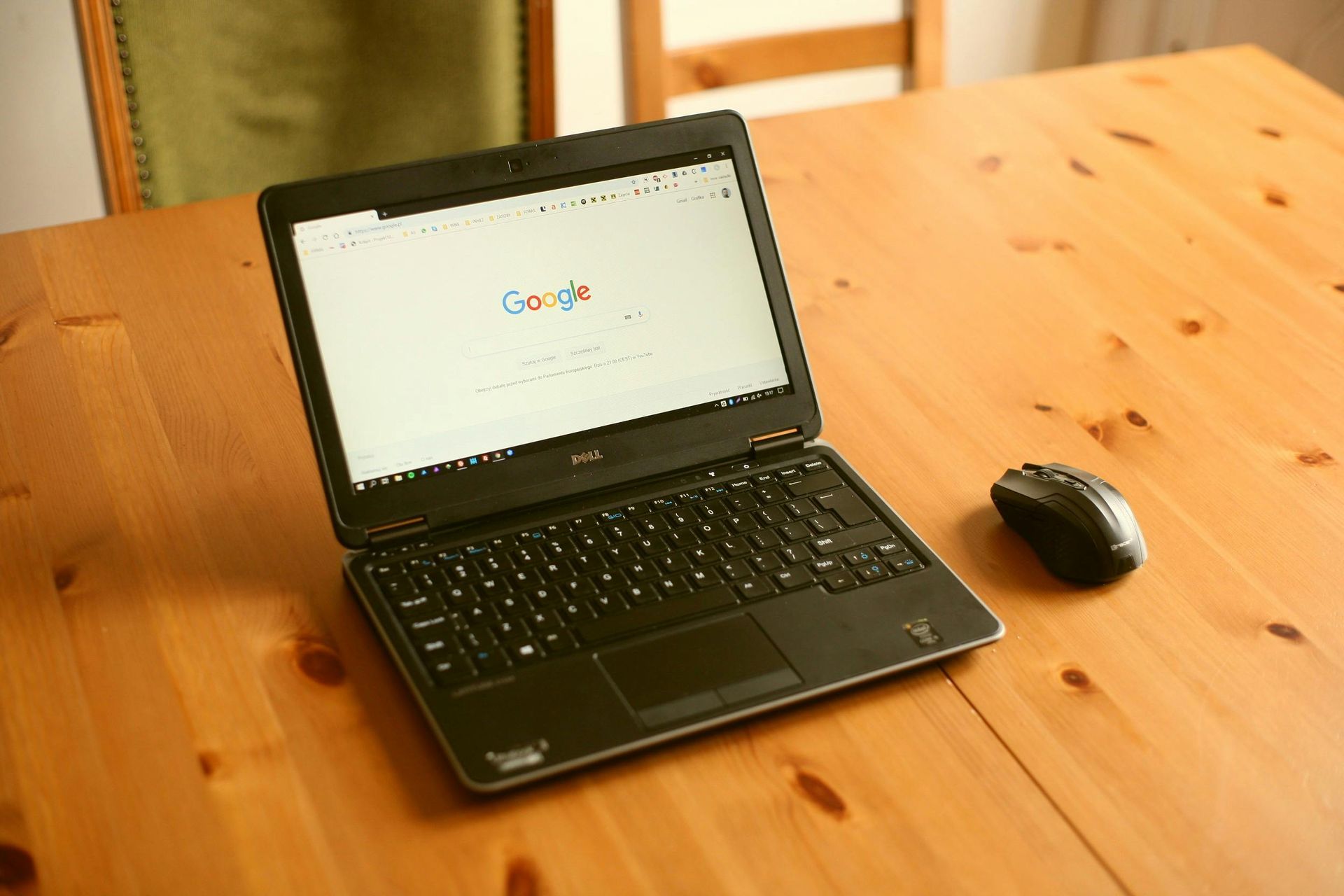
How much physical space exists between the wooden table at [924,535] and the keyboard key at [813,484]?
0.06 metres

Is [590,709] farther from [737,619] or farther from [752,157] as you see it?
[752,157]

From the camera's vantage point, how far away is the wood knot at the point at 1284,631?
80 cm

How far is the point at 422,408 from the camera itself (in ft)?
2.66

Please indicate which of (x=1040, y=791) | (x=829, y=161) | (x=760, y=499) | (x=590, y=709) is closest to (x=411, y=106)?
(x=829, y=161)

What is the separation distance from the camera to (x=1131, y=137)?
1396 millimetres

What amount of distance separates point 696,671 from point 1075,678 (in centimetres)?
23

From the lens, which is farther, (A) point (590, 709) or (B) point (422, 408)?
(B) point (422, 408)

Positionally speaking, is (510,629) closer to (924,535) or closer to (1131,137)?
(924,535)

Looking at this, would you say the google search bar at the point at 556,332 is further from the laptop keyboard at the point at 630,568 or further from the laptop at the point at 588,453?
the laptop keyboard at the point at 630,568

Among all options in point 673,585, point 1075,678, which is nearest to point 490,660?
point 673,585

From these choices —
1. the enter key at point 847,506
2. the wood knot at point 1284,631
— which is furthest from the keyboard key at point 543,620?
the wood knot at point 1284,631

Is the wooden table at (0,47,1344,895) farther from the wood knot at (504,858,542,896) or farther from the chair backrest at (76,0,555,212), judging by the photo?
the chair backrest at (76,0,555,212)

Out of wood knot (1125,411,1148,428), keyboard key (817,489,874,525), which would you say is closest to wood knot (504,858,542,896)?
keyboard key (817,489,874,525)

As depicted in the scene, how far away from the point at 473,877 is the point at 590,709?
11 centimetres
